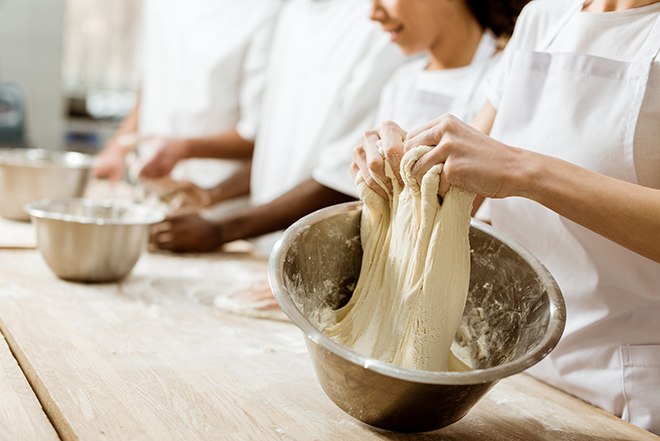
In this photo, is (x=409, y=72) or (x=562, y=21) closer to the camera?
(x=562, y=21)

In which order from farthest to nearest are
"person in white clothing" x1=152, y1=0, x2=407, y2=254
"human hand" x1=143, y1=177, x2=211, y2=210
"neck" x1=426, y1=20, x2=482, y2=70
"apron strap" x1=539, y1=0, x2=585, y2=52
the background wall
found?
the background wall < "human hand" x1=143, y1=177, x2=211, y2=210 < "person in white clothing" x1=152, y1=0, x2=407, y2=254 < "neck" x1=426, y1=20, x2=482, y2=70 < "apron strap" x1=539, y1=0, x2=585, y2=52

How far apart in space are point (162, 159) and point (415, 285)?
4.51ft

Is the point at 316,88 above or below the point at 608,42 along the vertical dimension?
below

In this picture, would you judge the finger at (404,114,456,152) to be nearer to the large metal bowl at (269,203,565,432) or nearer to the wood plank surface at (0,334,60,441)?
the large metal bowl at (269,203,565,432)

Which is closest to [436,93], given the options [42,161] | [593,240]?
[593,240]

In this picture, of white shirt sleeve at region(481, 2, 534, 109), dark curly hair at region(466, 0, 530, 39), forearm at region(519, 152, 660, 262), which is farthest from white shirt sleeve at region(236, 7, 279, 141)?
forearm at region(519, 152, 660, 262)

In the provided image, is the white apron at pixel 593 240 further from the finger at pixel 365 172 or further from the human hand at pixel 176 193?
the human hand at pixel 176 193

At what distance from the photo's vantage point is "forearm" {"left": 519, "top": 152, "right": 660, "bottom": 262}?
2.40ft

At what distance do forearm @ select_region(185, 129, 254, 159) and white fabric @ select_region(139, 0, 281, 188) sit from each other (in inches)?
1.5

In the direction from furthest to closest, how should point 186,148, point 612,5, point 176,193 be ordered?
1. point 186,148
2. point 176,193
3. point 612,5

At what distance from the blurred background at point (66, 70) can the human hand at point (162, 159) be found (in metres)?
2.23

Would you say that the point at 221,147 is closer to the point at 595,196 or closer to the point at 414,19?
the point at 414,19

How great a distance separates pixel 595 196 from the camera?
732 mm

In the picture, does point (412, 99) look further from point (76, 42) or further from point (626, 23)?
point (76, 42)
